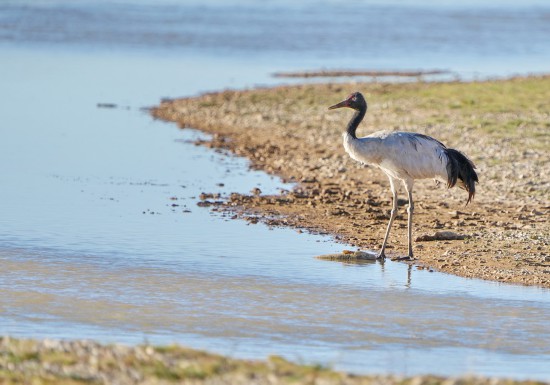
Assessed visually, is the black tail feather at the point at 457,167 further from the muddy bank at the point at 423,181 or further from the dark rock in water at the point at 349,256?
the dark rock in water at the point at 349,256

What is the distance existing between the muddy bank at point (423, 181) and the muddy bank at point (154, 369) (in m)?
5.04

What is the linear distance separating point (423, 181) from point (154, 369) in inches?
420

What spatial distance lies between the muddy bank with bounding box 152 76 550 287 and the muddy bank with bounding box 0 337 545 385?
5.04 meters

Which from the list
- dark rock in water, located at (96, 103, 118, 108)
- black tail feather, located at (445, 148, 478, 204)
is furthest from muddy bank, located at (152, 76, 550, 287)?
dark rock in water, located at (96, 103, 118, 108)

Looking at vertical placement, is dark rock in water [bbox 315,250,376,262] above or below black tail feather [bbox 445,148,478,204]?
below

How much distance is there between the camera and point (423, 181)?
17.5 m

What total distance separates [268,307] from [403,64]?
28862mm

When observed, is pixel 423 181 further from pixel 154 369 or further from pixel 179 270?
pixel 154 369

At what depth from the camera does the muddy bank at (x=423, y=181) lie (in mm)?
13562

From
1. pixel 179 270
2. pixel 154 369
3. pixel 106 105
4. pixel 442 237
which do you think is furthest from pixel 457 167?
pixel 106 105

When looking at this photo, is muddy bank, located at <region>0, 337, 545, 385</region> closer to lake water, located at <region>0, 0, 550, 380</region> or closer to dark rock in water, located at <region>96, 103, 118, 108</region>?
lake water, located at <region>0, 0, 550, 380</region>

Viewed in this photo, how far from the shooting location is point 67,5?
70938 millimetres

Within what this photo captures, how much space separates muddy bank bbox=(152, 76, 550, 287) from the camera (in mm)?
13562

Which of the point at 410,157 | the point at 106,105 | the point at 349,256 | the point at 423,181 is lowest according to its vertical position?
the point at 349,256
